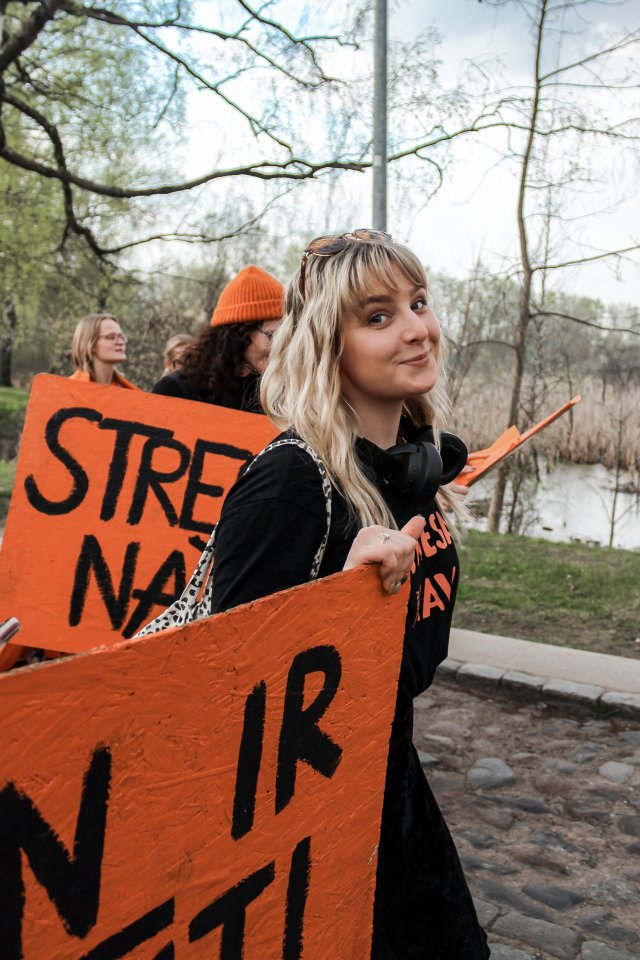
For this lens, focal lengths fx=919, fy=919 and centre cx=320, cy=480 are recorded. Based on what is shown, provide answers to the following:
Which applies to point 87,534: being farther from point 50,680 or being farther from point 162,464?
point 50,680

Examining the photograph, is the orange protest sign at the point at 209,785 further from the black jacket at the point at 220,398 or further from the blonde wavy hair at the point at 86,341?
the blonde wavy hair at the point at 86,341

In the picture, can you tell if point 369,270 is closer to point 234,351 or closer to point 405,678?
point 405,678

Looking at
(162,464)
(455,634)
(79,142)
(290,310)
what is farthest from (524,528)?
(290,310)

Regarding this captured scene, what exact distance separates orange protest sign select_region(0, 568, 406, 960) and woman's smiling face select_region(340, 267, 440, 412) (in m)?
0.45

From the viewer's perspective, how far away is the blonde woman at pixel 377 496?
4.86ft

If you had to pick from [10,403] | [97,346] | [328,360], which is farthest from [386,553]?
[10,403]

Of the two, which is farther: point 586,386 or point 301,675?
point 586,386

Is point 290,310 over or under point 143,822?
over

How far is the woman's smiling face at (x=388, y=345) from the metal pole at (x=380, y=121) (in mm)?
5853

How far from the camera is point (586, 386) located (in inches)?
525

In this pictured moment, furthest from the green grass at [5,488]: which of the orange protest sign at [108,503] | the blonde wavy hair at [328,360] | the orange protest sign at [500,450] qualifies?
the blonde wavy hair at [328,360]

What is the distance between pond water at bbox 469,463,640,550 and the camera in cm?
1248

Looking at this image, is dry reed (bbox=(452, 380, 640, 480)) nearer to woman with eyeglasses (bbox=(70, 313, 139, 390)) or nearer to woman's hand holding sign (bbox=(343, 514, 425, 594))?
woman with eyeglasses (bbox=(70, 313, 139, 390))

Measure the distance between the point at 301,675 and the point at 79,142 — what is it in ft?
43.6
